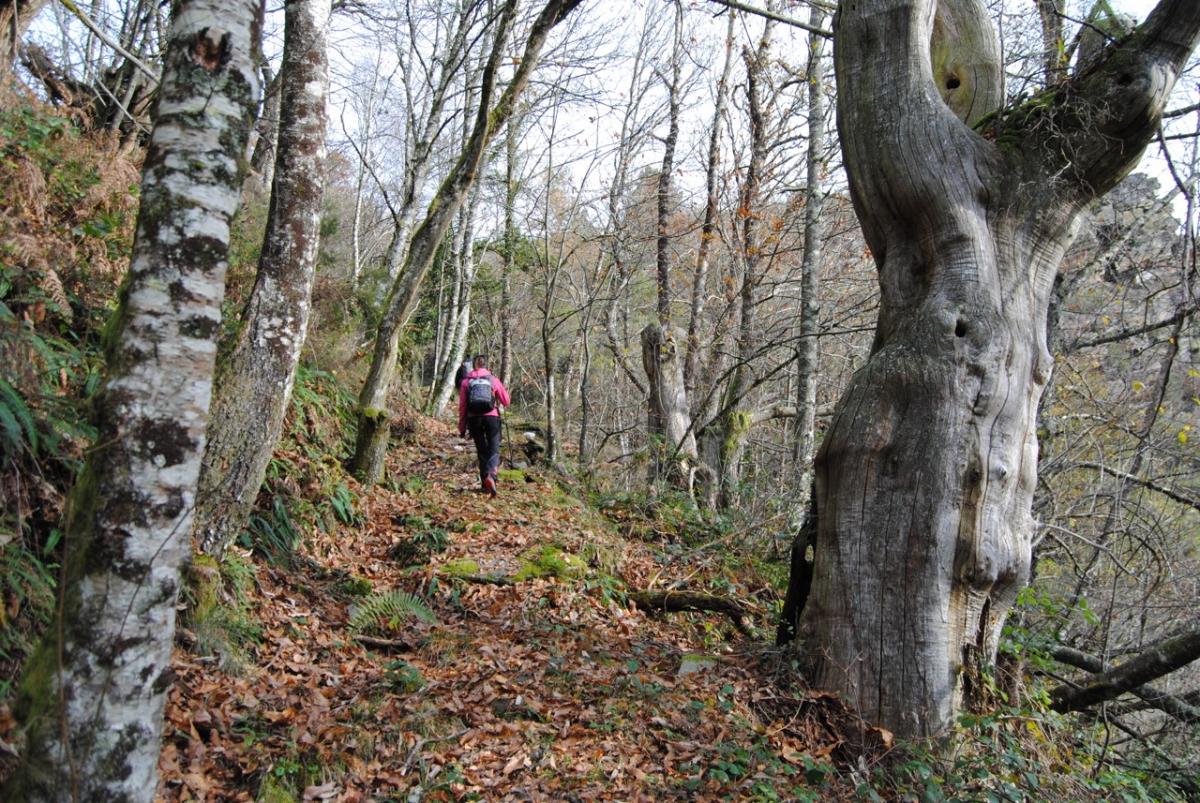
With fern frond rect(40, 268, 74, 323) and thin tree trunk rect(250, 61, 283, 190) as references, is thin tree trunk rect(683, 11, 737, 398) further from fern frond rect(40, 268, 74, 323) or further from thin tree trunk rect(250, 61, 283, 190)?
fern frond rect(40, 268, 74, 323)

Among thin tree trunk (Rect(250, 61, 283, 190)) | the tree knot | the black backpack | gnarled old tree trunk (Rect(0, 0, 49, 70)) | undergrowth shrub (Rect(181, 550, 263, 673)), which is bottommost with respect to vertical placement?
undergrowth shrub (Rect(181, 550, 263, 673))

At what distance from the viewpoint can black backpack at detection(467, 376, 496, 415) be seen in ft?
30.7

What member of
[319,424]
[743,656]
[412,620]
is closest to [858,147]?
[743,656]

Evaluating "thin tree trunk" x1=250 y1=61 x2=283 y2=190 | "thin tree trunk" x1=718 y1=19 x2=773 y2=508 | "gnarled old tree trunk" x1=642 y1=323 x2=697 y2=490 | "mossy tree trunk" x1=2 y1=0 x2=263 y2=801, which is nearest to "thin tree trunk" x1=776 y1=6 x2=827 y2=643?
"thin tree trunk" x1=718 y1=19 x2=773 y2=508

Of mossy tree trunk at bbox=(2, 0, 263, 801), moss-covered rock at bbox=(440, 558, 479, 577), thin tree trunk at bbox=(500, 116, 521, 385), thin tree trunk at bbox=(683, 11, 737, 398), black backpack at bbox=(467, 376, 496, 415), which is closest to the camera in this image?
mossy tree trunk at bbox=(2, 0, 263, 801)

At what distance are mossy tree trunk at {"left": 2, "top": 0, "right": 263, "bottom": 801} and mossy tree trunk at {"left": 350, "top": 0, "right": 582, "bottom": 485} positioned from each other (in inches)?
213

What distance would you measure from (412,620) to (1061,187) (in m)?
5.76

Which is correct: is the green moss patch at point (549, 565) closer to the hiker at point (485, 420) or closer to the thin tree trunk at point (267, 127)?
the hiker at point (485, 420)

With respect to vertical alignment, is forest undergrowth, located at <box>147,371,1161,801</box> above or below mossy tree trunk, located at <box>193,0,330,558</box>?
below

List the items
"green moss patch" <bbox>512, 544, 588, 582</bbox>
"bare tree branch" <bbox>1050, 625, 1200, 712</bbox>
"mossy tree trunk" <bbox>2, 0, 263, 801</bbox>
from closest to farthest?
"mossy tree trunk" <bbox>2, 0, 263, 801</bbox> → "bare tree branch" <bbox>1050, 625, 1200, 712</bbox> → "green moss patch" <bbox>512, 544, 588, 582</bbox>

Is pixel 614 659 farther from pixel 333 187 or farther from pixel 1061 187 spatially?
pixel 333 187

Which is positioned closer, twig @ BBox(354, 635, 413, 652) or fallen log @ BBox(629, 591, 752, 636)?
twig @ BBox(354, 635, 413, 652)

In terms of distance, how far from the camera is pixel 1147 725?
9.52 metres

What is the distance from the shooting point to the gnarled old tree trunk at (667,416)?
35.9 feet
